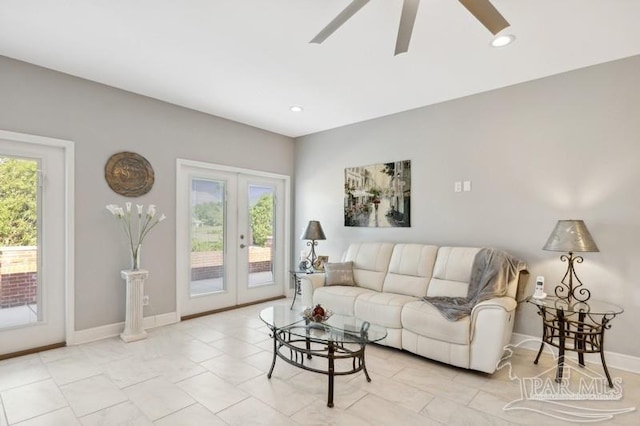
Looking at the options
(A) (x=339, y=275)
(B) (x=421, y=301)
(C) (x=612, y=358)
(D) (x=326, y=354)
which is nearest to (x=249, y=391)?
(D) (x=326, y=354)

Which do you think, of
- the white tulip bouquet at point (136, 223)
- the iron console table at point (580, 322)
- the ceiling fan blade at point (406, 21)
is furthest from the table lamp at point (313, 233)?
the ceiling fan blade at point (406, 21)

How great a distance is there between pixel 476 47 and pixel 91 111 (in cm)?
369

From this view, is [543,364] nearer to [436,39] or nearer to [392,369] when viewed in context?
[392,369]

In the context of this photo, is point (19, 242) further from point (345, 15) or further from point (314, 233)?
point (345, 15)

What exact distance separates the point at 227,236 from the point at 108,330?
5.67 feet

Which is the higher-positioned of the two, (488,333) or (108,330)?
(488,333)

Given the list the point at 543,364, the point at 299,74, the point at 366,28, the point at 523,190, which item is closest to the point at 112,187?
the point at 299,74

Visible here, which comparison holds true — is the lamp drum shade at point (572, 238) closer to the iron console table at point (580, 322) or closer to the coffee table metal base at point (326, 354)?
the iron console table at point (580, 322)

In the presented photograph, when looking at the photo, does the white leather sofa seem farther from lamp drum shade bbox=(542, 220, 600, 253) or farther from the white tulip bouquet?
the white tulip bouquet

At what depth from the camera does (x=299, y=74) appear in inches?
126

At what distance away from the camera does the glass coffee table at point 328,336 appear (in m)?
2.38

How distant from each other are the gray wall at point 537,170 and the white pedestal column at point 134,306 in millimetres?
2830

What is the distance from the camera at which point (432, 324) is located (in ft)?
9.45

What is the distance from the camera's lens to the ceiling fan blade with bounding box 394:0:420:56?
70.7 inches
